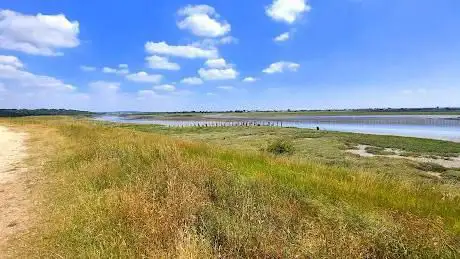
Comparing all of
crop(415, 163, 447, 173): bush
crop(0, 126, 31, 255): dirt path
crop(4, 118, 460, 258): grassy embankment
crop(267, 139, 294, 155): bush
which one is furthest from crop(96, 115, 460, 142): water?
crop(0, 126, 31, 255): dirt path

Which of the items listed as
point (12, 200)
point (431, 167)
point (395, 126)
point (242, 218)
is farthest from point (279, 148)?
point (395, 126)

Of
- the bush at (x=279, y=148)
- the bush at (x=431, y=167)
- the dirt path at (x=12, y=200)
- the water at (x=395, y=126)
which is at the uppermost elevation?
the dirt path at (x=12, y=200)

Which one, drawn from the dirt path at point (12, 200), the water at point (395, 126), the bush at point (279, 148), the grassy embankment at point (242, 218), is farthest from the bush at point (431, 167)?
the water at point (395, 126)

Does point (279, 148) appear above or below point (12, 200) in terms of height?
below

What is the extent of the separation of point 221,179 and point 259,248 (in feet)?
9.11

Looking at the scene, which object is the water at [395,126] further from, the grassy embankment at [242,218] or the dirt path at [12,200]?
the dirt path at [12,200]

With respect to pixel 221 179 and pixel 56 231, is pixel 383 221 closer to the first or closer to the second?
pixel 221 179

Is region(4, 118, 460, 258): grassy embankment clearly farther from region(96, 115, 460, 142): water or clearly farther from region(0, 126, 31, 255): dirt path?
region(96, 115, 460, 142): water

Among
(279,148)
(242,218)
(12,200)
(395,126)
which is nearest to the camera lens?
(242,218)

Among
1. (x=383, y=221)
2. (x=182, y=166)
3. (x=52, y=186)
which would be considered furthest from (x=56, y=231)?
(x=383, y=221)

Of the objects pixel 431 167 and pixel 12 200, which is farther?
pixel 431 167

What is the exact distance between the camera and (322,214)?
620 cm

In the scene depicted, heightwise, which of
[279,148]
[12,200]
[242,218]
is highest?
[242,218]

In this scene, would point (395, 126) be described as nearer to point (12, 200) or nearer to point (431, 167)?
point (431, 167)
